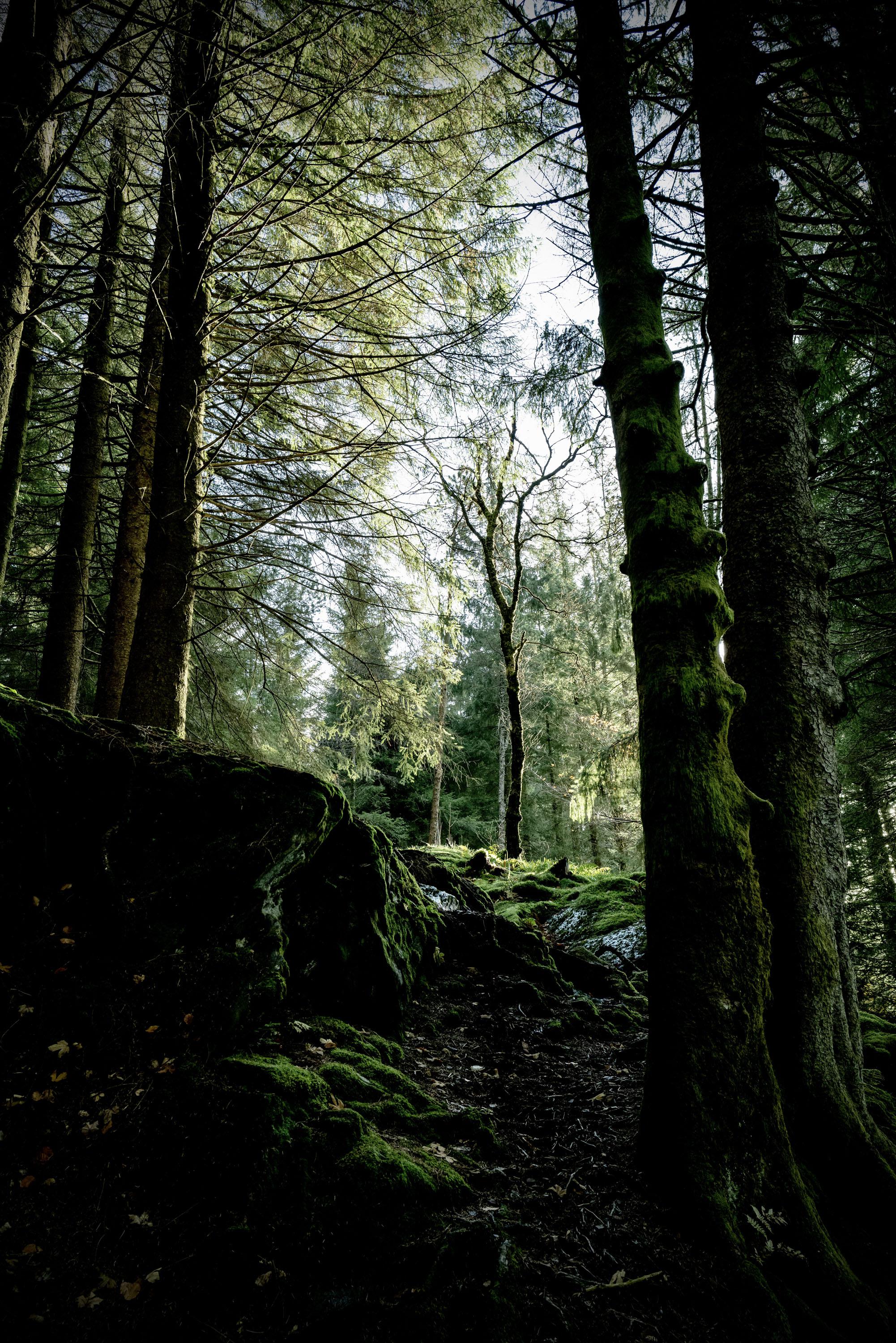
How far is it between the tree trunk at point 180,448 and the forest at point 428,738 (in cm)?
4

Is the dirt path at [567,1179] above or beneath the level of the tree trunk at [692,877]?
beneath

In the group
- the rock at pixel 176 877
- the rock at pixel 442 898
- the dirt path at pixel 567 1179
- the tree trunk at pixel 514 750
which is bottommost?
the dirt path at pixel 567 1179

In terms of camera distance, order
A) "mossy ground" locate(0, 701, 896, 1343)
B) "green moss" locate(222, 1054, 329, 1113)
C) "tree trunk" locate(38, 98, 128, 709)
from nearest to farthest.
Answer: "mossy ground" locate(0, 701, 896, 1343)
"green moss" locate(222, 1054, 329, 1113)
"tree trunk" locate(38, 98, 128, 709)

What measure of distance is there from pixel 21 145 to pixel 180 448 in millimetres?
1965

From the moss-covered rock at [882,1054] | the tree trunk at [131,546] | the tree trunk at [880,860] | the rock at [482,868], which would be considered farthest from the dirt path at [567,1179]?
the tree trunk at [880,860]

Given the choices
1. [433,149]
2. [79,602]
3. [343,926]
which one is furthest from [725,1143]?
[79,602]

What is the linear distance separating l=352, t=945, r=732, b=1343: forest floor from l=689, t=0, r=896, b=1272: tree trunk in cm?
88

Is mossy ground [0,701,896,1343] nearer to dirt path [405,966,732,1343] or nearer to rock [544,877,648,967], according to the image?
dirt path [405,966,732,1343]

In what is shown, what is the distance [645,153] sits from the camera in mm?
4965

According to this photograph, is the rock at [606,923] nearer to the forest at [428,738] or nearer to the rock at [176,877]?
the forest at [428,738]

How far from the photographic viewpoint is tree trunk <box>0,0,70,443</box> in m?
3.68

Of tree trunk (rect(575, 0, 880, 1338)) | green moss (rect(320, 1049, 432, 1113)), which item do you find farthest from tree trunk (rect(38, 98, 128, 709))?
tree trunk (rect(575, 0, 880, 1338))

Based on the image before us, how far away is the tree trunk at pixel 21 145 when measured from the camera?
12.1 feet

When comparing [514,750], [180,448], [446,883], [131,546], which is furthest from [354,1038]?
[514,750]
